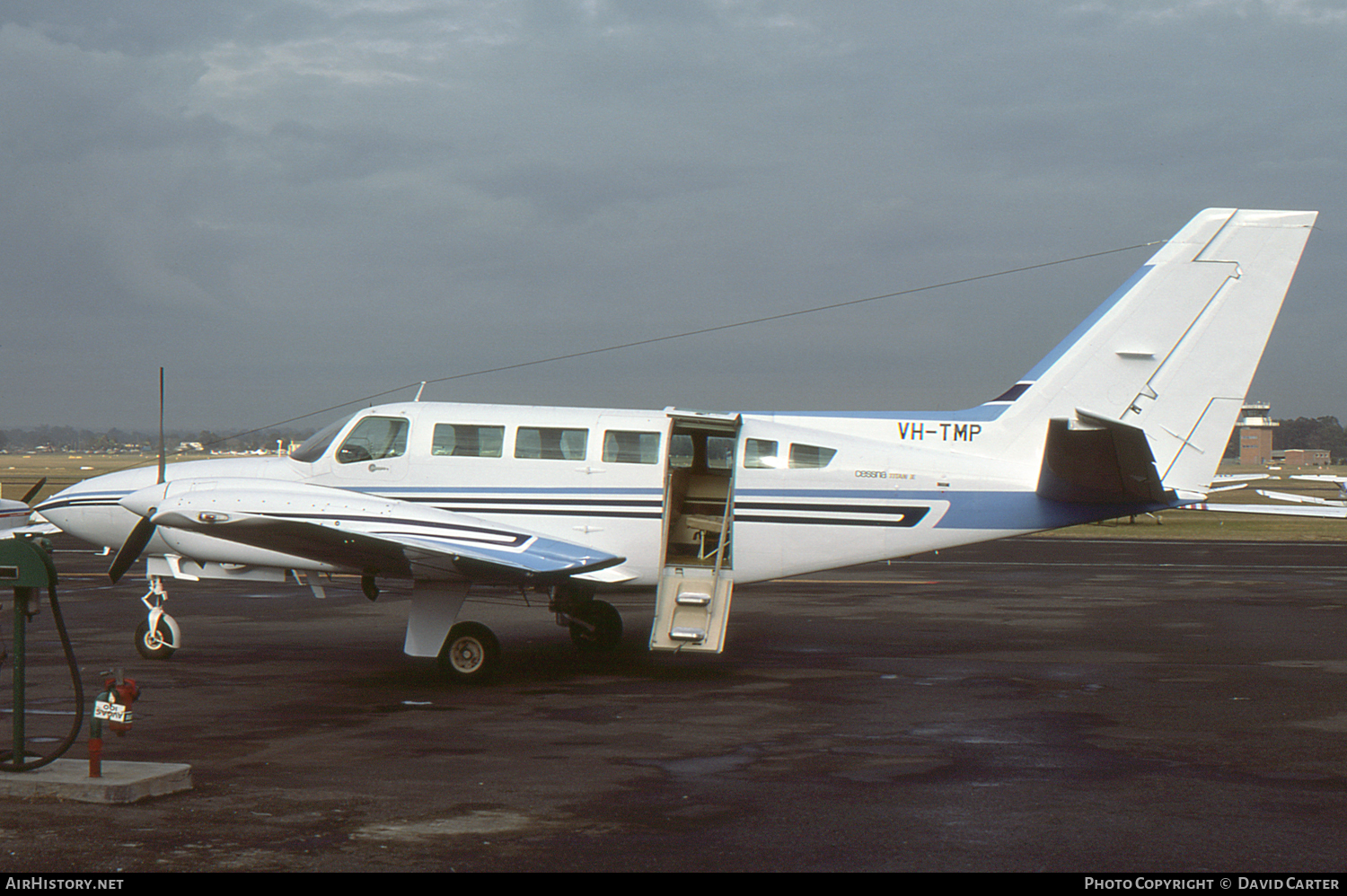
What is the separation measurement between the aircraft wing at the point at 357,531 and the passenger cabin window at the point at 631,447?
1301mm

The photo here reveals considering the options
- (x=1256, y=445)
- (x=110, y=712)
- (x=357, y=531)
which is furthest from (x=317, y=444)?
(x=1256, y=445)

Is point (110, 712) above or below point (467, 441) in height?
below

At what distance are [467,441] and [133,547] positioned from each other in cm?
406

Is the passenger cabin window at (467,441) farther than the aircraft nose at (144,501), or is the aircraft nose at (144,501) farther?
the passenger cabin window at (467,441)

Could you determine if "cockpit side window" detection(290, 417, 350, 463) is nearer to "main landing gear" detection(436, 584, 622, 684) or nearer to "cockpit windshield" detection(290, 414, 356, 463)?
"cockpit windshield" detection(290, 414, 356, 463)

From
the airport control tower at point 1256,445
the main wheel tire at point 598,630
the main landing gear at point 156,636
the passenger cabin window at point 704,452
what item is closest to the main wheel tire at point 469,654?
the main wheel tire at point 598,630

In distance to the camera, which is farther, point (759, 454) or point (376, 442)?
point (376, 442)

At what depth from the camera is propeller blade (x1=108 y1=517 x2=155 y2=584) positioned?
43.7ft

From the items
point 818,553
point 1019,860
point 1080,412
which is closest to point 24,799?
point 1019,860

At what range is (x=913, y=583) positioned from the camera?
24.1 m

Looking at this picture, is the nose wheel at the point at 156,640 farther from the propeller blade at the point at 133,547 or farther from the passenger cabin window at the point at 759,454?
the passenger cabin window at the point at 759,454

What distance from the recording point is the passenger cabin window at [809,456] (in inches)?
551

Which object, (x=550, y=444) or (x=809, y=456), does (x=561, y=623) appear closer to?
(x=550, y=444)

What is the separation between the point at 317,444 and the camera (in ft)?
47.2
